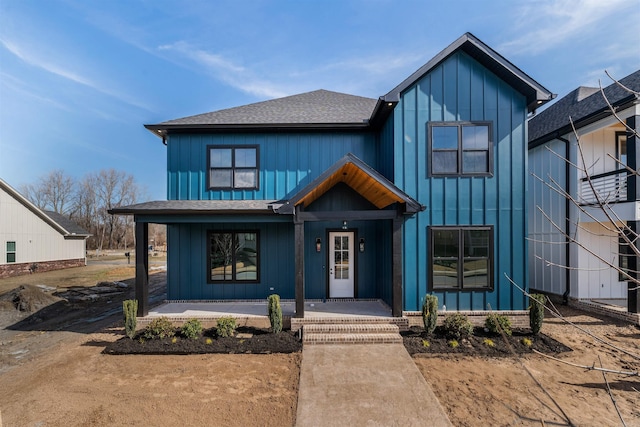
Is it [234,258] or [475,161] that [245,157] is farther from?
[475,161]

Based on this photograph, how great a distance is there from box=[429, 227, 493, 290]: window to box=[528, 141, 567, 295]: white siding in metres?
3.23

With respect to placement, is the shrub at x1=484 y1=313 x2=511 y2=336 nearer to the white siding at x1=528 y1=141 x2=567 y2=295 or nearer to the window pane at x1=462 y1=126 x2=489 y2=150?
the white siding at x1=528 y1=141 x2=567 y2=295

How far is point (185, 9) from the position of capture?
1021cm

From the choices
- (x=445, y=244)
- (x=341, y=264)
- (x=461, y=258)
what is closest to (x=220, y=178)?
(x=341, y=264)

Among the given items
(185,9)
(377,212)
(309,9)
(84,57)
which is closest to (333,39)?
(309,9)

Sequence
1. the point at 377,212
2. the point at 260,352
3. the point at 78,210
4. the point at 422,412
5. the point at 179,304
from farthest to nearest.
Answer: the point at 78,210 < the point at 179,304 < the point at 377,212 < the point at 260,352 < the point at 422,412

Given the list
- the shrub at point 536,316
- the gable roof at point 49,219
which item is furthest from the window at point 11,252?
the shrub at point 536,316

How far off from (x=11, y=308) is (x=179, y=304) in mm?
6044

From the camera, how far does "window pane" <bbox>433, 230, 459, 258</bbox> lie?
25.6 ft

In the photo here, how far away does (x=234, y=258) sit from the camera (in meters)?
9.43

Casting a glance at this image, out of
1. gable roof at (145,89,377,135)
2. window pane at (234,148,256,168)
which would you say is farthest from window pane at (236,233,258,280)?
gable roof at (145,89,377,135)

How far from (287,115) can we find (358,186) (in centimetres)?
351

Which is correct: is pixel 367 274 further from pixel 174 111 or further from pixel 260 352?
pixel 174 111

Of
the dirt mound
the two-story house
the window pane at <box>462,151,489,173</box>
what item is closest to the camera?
the two-story house
